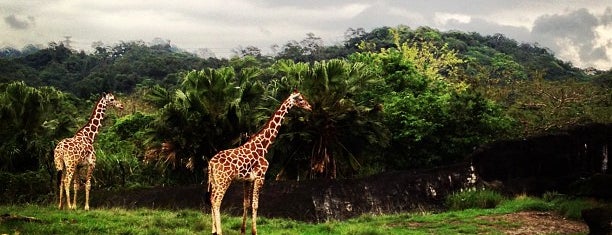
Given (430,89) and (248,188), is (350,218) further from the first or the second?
(430,89)

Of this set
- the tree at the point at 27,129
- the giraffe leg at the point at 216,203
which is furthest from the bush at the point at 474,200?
the tree at the point at 27,129

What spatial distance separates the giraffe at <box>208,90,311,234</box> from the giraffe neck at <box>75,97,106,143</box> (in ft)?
17.9

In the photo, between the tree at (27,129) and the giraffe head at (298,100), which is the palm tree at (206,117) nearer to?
the tree at (27,129)

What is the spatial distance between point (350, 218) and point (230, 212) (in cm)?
371

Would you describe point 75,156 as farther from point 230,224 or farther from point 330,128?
point 330,128

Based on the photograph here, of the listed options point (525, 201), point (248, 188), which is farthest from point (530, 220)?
point (248, 188)

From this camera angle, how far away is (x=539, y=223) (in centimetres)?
1509

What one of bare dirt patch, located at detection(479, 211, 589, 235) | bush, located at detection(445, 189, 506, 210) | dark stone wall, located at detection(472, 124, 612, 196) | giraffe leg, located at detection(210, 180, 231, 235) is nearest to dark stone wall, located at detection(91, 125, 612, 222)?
dark stone wall, located at detection(472, 124, 612, 196)

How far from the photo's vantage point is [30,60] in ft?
270

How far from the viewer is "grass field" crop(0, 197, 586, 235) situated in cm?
1099

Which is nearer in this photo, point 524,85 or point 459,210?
point 459,210

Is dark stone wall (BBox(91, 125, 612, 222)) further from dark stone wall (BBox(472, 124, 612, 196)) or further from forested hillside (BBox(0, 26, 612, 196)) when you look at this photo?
forested hillside (BBox(0, 26, 612, 196))

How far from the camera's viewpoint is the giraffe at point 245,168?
11.2 metres

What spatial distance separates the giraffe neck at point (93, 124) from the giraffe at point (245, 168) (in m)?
5.46
